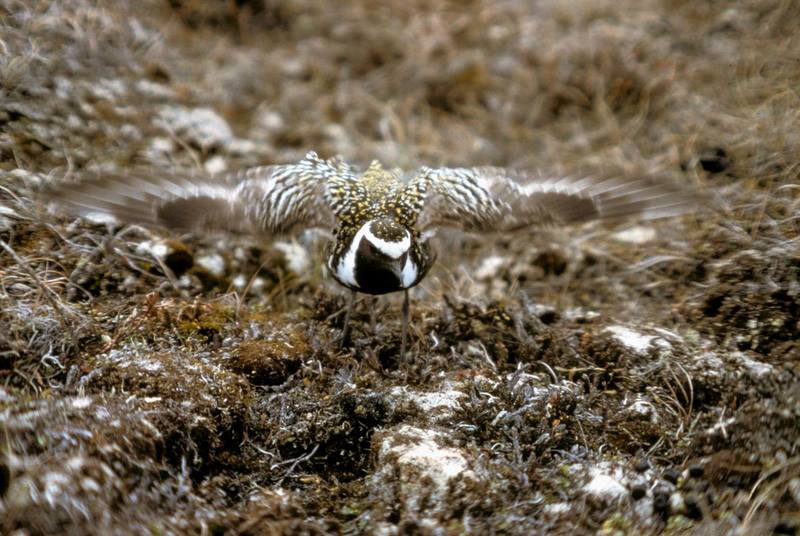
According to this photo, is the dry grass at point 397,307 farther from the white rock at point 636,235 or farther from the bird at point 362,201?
the bird at point 362,201

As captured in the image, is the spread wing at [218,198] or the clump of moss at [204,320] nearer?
the clump of moss at [204,320]

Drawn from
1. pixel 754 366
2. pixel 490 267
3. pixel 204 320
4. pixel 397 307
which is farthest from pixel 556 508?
pixel 490 267

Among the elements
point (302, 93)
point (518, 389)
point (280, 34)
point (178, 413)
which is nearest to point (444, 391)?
point (518, 389)

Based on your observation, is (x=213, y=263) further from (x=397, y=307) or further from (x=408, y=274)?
(x=408, y=274)

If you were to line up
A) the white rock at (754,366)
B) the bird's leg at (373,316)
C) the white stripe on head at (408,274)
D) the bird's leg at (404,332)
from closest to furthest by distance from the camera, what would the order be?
1. the white rock at (754,366)
2. the white stripe on head at (408,274)
3. the bird's leg at (404,332)
4. the bird's leg at (373,316)

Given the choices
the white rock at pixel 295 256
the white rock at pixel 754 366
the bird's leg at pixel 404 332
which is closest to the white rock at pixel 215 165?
the white rock at pixel 295 256

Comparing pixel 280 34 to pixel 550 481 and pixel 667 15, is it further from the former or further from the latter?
pixel 550 481
